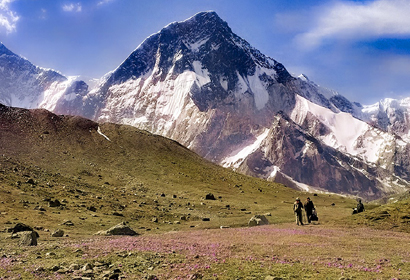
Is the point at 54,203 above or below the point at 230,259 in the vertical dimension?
above

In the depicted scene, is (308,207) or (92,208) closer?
(308,207)

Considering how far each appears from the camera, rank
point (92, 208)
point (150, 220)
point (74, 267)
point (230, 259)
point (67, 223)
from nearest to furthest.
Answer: point (74, 267) < point (230, 259) < point (67, 223) < point (150, 220) < point (92, 208)

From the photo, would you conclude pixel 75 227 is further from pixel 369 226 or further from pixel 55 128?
pixel 55 128

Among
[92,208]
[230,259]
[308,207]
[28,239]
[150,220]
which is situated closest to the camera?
[230,259]

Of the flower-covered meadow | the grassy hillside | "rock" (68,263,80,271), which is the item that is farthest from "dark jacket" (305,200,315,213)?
"rock" (68,263,80,271)

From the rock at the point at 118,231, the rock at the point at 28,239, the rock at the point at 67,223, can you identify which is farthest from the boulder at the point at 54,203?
the rock at the point at 28,239

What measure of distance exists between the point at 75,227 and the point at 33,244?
1161 cm

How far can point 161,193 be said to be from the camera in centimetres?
6819

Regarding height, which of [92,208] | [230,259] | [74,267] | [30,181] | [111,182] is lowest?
[230,259]

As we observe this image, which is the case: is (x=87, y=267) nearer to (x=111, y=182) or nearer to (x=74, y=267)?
(x=74, y=267)

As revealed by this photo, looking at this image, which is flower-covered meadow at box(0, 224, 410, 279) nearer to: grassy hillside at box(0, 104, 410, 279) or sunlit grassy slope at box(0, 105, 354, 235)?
grassy hillside at box(0, 104, 410, 279)

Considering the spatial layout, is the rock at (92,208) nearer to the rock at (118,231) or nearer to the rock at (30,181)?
the rock at (30,181)

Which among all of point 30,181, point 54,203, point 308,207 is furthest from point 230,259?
point 30,181

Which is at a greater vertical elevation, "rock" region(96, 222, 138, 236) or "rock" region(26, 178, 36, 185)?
"rock" region(26, 178, 36, 185)
